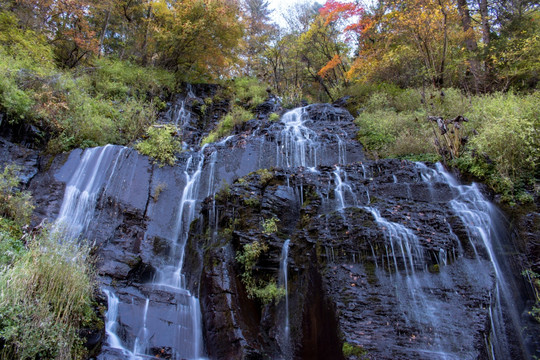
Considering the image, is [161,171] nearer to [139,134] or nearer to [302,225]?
[139,134]

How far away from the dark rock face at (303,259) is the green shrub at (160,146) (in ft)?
1.32

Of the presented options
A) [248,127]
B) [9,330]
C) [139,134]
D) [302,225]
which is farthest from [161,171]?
[9,330]

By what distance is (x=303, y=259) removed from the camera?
6.32 meters

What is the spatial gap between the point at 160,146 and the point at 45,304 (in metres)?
7.59

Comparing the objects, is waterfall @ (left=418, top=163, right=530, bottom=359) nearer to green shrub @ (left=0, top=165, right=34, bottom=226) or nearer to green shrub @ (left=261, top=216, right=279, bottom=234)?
green shrub @ (left=261, top=216, right=279, bottom=234)

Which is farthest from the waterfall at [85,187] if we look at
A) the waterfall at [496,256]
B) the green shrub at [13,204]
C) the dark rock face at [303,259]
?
the waterfall at [496,256]

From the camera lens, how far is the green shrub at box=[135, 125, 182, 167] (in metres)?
10.7

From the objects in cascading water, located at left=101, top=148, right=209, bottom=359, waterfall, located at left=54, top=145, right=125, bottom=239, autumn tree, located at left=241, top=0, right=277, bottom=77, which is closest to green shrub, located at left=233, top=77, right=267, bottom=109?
autumn tree, located at left=241, top=0, right=277, bottom=77

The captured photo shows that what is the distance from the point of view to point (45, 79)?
1055 centimetres

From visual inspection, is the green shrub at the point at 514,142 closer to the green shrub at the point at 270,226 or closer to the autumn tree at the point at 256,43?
the green shrub at the point at 270,226

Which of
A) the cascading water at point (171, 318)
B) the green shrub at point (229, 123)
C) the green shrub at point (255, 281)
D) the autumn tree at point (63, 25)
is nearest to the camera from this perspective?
the cascading water at point (171, 318)

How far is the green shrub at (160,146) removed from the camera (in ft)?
35.0

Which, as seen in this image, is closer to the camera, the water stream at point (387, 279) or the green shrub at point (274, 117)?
the water stream at point (387, 279)

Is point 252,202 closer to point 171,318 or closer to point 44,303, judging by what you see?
point 171,318
